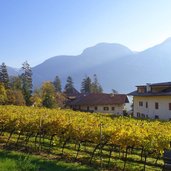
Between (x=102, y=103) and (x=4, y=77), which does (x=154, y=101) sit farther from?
(x=4, y=77)

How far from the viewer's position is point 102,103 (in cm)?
7788

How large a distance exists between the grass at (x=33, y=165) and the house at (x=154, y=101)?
99.0 feet

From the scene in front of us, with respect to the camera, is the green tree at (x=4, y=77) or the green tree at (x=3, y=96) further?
the green tree at (x=4, y=77)

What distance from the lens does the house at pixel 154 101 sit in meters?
44.6

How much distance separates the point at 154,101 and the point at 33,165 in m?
36.9

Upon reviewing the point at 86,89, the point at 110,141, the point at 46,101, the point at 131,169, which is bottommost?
the point at 131,169

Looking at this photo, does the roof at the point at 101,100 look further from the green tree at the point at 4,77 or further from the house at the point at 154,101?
the house at the point at 154,101

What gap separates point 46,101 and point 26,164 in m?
63.0

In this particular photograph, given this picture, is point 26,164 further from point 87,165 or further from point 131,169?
point 131,169

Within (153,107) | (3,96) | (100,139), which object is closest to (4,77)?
(3,96)

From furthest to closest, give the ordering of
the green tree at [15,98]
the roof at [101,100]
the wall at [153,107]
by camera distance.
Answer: the roof at [101,100], the green tree at [15,98], the wall at [153,107]

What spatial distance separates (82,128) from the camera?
1609 centimetres

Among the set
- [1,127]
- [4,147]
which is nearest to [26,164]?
[4,147]

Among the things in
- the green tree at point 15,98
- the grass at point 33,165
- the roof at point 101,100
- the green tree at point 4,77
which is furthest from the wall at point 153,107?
the green tree at point 4,77
